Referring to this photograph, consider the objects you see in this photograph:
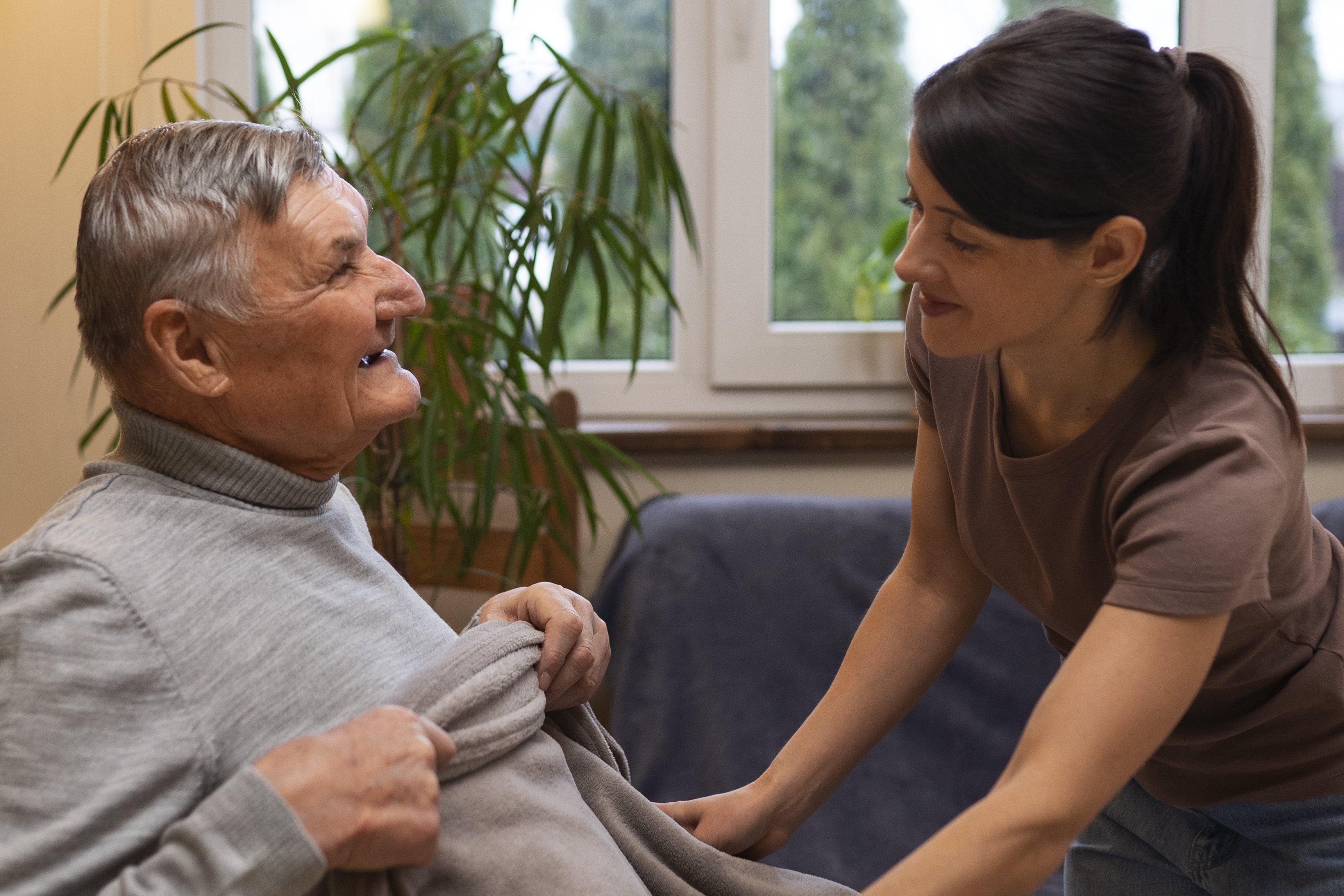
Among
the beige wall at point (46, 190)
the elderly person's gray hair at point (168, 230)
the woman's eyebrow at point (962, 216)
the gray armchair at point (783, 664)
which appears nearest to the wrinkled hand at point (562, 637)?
the elderly person's gray hair at point (168, 230)

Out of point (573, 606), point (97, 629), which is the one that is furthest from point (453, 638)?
point (97, 629)

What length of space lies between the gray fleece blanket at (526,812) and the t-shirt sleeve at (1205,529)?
1.38 feet

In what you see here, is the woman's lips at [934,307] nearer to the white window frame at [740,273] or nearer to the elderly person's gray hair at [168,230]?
the elderly person's gray hair at [168,230]

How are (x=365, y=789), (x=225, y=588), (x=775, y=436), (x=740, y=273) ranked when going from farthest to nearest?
(x=740, y=273) → (x=775, y=436) → (x=225, y=588) → (x=365, y=789)

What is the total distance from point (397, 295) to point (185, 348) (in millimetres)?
172

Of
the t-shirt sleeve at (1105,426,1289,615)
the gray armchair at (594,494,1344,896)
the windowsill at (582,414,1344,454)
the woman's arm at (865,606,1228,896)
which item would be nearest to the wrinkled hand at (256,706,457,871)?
the woman's arm at (865,606,1228,896)

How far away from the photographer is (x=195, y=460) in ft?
2.82

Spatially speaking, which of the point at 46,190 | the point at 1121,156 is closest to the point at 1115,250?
the point at 1121,156

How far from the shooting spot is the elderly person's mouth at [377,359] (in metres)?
0.94

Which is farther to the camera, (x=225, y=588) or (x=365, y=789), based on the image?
(x=225, y=588)

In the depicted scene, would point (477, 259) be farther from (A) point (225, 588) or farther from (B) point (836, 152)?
(A) point (225, 588)

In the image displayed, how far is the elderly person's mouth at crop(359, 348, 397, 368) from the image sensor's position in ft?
3.07

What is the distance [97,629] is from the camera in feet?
2.42

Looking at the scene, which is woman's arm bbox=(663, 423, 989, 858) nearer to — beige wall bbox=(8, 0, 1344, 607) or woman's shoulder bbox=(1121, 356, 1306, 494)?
woman's shoulder bbox=(1121, 356, 1306, 494)
